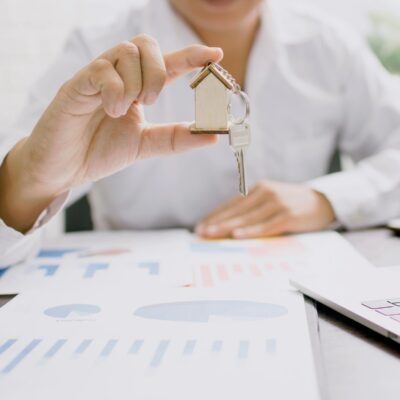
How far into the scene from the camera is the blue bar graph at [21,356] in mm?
423

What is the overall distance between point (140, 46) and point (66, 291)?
27 cm

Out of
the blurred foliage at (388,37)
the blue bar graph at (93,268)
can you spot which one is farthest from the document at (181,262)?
the blurred foliage at (388,37)

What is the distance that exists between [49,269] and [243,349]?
369 millimetres

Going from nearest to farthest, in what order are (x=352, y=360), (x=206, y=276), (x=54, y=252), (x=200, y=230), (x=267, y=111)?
(x=352, y=360)
(x=206, y=276)
(x=54, y=252)
(x=200, y=230)
(x=267, y=111)

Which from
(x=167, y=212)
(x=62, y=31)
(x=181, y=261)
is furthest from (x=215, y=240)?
(x=62, y=31)

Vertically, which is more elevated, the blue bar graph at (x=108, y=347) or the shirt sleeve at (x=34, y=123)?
the shirt sleeve at (x=34, y=123)

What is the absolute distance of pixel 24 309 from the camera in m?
0.57

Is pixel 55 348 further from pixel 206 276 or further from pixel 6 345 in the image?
pixel 206 276

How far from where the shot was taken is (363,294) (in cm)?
55

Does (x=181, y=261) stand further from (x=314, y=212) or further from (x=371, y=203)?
(x=371, y=203)

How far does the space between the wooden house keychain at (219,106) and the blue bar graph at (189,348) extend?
17 cm

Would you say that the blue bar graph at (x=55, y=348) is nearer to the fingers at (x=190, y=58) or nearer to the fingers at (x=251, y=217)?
the fingers at (x=190, y=58)

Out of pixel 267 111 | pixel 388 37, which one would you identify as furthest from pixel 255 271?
pixel 388 37

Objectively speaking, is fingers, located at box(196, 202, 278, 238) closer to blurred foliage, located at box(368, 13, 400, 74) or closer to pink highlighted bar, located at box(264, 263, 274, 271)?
pink highlighted bar, located at box(264, 263, 274, 271)
